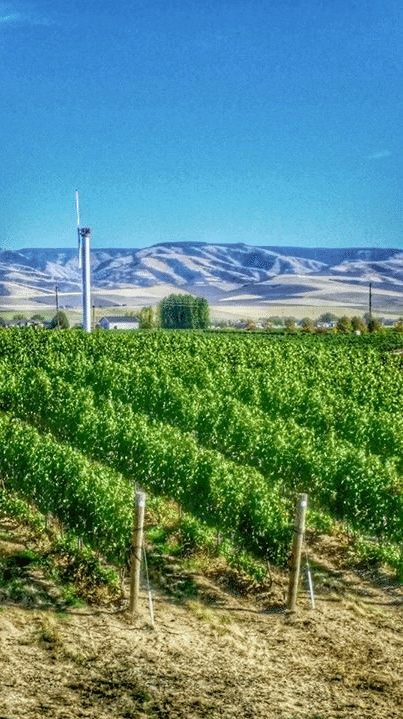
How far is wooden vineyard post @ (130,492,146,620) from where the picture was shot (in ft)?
43.9

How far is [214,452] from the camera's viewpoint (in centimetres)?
1778

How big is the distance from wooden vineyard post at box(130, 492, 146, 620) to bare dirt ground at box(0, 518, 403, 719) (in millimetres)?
329

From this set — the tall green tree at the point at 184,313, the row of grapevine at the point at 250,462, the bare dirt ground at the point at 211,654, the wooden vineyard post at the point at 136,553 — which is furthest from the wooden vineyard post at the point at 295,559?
the tall green tree at the point at 184,313

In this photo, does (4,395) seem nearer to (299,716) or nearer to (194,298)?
(299,716)

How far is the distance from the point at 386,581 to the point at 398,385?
1938 centimetres

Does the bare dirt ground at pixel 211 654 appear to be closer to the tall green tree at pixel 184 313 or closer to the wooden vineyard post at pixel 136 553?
the wooden vineyard post at pixel 136 553

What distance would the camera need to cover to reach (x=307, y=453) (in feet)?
57.2

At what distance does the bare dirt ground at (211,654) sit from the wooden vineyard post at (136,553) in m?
0.33

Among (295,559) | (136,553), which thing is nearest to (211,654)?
(136,553)

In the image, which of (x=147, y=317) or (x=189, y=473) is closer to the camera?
(x=189, y=473)

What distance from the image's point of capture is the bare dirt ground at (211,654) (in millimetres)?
10891

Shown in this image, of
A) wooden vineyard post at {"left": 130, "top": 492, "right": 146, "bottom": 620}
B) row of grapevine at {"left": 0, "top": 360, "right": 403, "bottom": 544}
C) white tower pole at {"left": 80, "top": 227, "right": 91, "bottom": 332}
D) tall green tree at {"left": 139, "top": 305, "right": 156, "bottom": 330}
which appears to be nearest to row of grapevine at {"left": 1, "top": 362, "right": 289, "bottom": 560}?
row of grapevine at {"left": 0, "top": 360, "right": 403, "bottom": 544}

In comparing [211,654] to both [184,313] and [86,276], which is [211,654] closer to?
[86,276]

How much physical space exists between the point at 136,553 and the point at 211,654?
2012 millimetres
